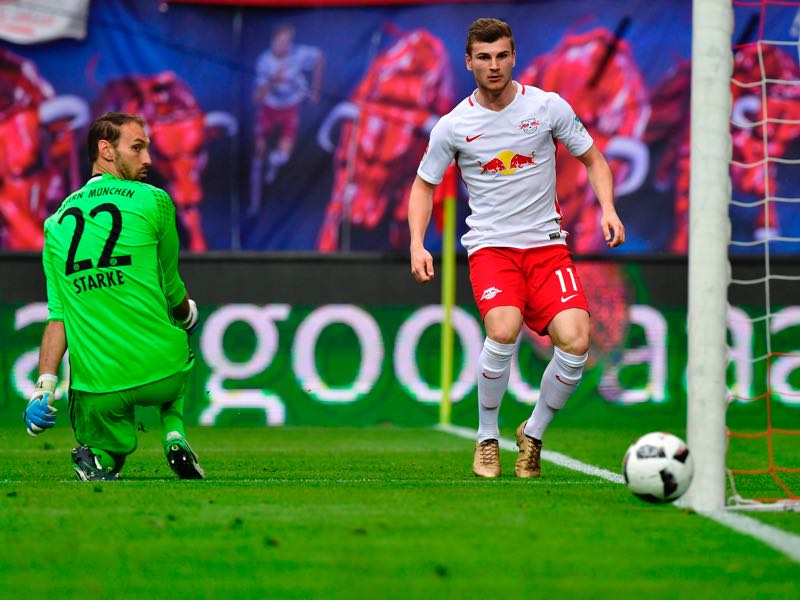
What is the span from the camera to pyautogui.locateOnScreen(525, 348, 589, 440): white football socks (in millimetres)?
6434

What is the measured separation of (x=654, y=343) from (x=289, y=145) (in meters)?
3.72

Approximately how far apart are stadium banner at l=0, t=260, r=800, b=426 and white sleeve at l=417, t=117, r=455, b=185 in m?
4.98

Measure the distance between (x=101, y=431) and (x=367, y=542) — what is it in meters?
2.11

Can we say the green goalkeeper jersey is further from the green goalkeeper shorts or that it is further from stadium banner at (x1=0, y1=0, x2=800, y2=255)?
stadium banner at (x1=0, y1=0, x2=800, y2=255)

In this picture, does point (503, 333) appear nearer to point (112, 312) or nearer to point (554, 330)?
→ point (554, 330)

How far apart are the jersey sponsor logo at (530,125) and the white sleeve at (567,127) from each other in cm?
A: 7

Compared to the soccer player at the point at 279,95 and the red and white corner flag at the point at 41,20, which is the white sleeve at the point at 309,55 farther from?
the red and white corner flag at the point at 41,20

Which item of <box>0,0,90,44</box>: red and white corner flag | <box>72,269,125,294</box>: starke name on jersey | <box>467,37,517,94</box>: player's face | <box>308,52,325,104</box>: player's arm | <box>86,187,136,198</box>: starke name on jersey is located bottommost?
<box>72,269,125,294</box>: starke name on jersey

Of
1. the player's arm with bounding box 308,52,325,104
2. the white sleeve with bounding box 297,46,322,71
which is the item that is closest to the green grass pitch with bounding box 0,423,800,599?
the player's arm with bounding box 308,52,325,104

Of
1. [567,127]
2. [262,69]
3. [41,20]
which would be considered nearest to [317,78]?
[262,69]

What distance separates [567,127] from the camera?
6.46 meters

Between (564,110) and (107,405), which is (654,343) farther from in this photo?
(107,405)

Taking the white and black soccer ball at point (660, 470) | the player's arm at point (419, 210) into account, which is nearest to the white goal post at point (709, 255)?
the white and black soccer ball at point (660, 470)

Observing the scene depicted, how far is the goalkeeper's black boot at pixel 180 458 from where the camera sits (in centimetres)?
584
